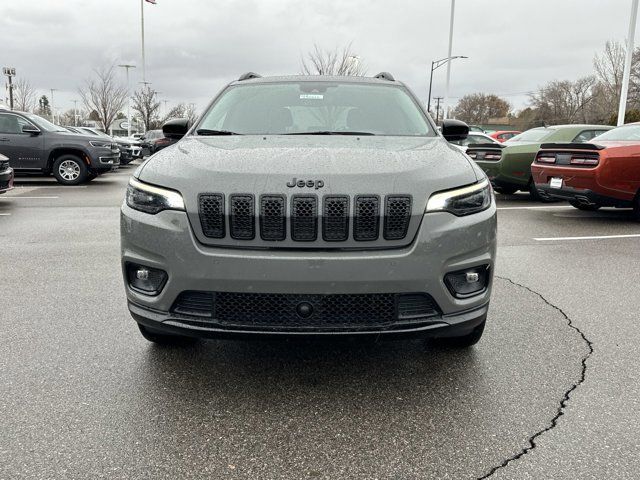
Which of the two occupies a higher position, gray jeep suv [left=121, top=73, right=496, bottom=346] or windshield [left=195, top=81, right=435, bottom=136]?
windshield [left=195, top=81, right=435, bottom=136]

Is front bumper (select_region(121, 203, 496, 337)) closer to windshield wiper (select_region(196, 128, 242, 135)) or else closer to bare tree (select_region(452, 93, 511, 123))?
windshield wiper (select_region(196, 128, 242, 135))

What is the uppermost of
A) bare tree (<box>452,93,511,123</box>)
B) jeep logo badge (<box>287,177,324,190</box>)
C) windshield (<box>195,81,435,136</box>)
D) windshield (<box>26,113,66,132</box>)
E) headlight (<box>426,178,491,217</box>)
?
bare tree (<box>452,93,511,123</box>)

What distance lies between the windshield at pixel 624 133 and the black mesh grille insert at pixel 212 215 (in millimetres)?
7964

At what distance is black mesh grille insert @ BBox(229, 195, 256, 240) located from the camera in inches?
100

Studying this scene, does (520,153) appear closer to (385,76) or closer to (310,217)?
(385,76)

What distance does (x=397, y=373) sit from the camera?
10.1ft

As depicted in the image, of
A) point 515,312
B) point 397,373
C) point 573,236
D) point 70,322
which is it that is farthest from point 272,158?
point 573,236

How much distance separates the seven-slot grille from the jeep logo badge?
0.20ft

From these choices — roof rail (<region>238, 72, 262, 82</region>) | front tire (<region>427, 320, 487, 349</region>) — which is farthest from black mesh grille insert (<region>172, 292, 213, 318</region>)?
roof rail (<region>238, 72, 262, 82</region>)

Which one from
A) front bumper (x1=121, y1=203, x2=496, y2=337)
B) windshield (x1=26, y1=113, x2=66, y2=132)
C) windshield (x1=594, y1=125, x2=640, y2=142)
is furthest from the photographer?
windshield (x1=26, y1=113, x2=66, y2=132)

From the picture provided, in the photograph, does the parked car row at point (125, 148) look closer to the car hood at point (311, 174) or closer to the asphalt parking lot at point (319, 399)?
the asphalt parking lot at point (319, 399)

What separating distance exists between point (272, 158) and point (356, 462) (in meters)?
1.52

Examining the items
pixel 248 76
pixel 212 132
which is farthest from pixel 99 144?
pixel 212 132

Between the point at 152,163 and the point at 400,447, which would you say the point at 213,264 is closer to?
the point at 152,163
